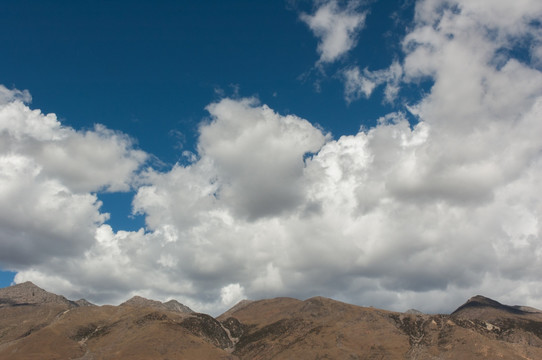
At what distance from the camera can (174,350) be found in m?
191

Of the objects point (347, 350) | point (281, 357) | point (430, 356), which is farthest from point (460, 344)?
point (281, 357)

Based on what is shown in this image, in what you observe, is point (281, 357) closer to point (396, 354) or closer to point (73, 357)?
point (396, 354)

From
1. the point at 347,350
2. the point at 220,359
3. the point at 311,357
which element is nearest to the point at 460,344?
the point at 347,350

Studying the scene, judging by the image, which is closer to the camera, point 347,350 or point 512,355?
point 512,355

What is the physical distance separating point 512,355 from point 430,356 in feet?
104

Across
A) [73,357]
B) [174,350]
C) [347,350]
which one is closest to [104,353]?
[73,357]

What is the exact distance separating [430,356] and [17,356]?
181 m

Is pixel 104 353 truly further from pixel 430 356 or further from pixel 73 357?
pixel 430 356

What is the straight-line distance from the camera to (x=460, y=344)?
184500 mm

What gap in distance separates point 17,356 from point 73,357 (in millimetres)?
23633

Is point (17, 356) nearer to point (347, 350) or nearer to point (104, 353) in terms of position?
point (104, 353)

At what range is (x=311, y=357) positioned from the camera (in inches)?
7451

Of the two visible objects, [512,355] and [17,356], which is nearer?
[512,355]

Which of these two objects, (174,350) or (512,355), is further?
(174,350)
